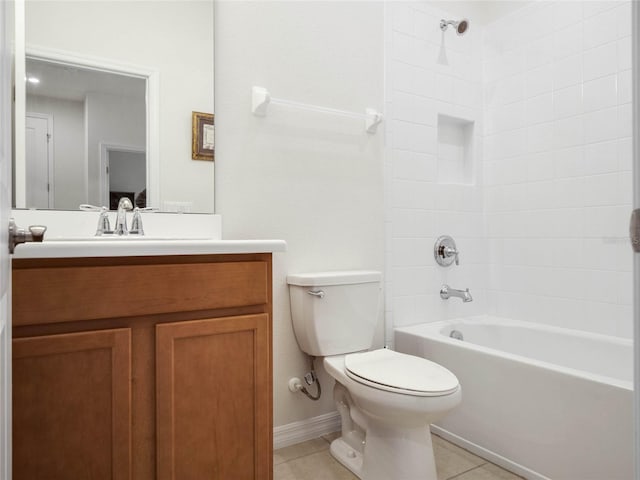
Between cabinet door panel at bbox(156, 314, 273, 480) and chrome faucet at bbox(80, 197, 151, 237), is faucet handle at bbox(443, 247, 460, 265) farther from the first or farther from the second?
chrome faucet at bbox(80, 197, 151, 237)

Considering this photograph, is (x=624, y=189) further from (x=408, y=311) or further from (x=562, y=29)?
(x=408, y=311)

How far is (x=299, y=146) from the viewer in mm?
2033

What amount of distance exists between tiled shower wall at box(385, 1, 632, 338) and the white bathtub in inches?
5.5

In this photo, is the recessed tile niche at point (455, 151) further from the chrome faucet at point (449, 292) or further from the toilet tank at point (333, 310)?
the toilet tank at point (333, 310)

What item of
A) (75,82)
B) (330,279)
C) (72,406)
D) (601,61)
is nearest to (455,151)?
(601,61)

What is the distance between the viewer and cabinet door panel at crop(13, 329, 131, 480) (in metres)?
1.03

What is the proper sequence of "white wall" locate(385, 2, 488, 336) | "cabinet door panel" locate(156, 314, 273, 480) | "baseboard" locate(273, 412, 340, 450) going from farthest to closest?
"white wall" locate(385, 2, 488, 336), "baseboard" locate(273, 412, 340, 450), "cabinet door panel" locate(156, 314, 273, 480)

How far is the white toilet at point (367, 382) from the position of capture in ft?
4.74

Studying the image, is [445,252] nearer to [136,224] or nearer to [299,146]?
[299,146]

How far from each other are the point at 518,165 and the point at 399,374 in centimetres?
157

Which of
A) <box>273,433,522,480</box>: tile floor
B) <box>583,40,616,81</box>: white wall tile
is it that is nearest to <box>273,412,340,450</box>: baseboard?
<box>273,433,522,480</box>: tile floor

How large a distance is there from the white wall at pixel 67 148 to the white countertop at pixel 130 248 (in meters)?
0.55

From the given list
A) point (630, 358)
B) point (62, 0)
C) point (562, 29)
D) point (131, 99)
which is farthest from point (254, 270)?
point (562, 29)

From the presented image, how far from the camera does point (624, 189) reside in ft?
6.70
